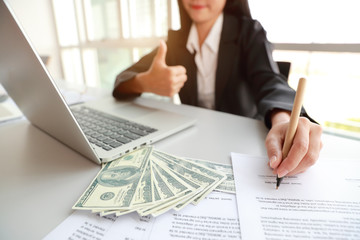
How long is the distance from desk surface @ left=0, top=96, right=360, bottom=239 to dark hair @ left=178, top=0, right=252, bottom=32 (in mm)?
675

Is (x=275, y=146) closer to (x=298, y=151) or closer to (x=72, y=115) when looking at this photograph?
(x=298, y=151)

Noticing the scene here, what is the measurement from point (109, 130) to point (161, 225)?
33cm

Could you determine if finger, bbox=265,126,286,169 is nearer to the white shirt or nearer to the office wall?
the white shirt

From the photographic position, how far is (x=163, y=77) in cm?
85

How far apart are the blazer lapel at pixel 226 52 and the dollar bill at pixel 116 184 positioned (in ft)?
2.31

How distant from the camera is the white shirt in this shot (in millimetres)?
1111

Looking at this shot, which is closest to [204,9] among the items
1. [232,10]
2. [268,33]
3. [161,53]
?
[232,10]

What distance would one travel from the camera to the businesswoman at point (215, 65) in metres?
0.85

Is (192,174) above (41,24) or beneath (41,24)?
beneath

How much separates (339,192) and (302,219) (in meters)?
0.11

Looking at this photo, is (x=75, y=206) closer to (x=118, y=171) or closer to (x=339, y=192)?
(x=118, y=171)

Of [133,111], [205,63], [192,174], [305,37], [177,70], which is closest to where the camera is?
[192,174]

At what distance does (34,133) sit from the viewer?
23.8 inches

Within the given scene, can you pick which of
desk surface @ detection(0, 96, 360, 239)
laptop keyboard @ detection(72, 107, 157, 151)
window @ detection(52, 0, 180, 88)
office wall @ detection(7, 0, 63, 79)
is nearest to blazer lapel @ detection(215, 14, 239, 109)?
desk surface @ detection(0, 96, 360, 239)
